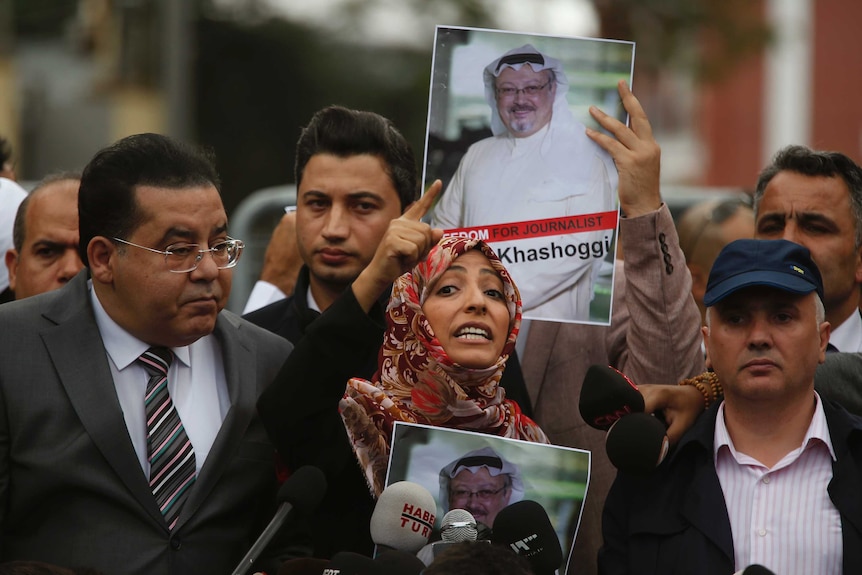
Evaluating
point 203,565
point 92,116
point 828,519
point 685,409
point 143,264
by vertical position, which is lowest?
point 203,565

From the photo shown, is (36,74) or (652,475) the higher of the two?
(36,74)

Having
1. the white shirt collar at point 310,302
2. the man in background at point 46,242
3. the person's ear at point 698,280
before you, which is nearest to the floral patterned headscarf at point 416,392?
the white shirt collar at point 310,302

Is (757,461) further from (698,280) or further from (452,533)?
(698,280)

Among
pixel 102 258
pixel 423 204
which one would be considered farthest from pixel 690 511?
pixel 102 258

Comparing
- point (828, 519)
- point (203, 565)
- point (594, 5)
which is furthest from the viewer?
point (594, 5)

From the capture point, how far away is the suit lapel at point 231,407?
4.09 m

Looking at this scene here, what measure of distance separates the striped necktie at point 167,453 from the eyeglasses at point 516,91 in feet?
4.74

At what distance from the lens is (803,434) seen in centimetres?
398

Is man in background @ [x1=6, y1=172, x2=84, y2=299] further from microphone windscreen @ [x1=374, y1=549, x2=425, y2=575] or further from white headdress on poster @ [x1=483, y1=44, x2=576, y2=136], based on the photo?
microphone windscreen @ [x1=374, y1=549, x2=425, y2=575]

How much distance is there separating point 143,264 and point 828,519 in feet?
6.78

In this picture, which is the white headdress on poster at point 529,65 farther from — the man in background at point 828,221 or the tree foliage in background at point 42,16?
the tree foliage in background at point 42,16

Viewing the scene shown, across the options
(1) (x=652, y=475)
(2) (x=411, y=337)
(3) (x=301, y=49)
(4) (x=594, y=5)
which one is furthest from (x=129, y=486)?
(3) (x=301, y=49)

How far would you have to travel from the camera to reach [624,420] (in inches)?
152

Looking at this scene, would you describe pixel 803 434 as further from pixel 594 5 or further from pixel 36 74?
pixel 36 74
